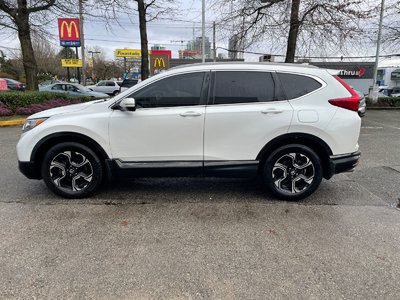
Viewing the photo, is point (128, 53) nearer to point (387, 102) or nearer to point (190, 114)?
point (387, 102)

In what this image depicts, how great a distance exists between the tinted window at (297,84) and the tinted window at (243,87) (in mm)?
171

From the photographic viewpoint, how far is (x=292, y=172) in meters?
4.20

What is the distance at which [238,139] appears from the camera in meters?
4.06

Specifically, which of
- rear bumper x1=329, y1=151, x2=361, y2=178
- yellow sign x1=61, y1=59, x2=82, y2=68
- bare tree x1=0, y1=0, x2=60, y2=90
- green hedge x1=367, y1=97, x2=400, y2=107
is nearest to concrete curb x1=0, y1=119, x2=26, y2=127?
bare tree x1=0, y1=0, x2=60, y2=90

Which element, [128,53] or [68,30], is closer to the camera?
[68,30]

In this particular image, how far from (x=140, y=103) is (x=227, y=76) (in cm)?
117

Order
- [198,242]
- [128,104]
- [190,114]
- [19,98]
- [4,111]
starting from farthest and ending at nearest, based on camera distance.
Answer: [19,98] < [4,111] < [190,114] < [128,104] < [198,242]

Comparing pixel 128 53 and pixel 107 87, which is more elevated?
pixel 128 53

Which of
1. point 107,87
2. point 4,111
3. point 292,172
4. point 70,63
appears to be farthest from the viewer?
point 70,63

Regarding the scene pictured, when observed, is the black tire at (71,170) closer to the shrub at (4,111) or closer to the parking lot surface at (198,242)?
the parking lot surface at (198,242)

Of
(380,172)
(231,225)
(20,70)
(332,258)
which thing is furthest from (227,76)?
(20,70)

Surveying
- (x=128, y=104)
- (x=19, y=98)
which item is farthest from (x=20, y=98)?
(x=128, y=104)

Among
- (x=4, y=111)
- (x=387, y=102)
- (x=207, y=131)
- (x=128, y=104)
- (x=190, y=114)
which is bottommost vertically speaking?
(x=4, y=111)

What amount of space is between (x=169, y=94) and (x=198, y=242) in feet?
6.19
